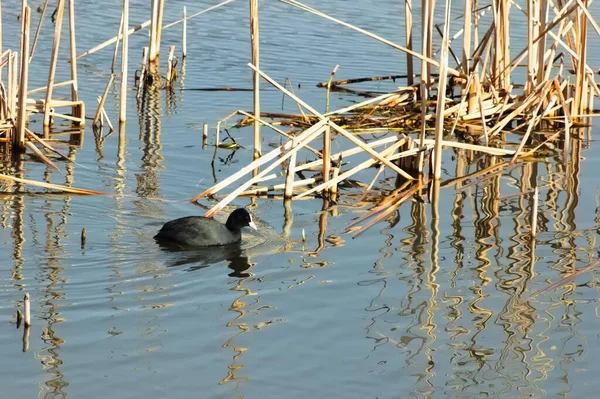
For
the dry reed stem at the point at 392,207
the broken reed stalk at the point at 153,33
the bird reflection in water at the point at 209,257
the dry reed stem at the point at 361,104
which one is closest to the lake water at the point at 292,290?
the bird reflection in water at the point at 209,257

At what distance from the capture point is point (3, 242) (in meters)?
7.40

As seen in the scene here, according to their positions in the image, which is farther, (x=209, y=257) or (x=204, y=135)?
(x=204, y=135)

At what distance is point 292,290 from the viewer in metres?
6.75

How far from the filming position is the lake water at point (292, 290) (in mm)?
5363

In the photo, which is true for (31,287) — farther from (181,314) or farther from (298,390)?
(298,390)

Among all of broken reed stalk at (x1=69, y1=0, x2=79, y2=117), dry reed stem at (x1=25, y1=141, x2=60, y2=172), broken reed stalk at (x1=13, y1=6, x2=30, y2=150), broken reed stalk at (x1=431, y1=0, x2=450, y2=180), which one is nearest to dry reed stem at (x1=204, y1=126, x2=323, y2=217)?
broken reed stalk at (x1=431, y1=0, x2=450, y2=180)

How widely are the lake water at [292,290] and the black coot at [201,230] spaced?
0.12 metres

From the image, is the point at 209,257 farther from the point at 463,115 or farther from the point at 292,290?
the point at 463,115

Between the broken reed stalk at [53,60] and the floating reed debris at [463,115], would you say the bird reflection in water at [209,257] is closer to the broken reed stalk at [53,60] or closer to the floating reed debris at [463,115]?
the floating reed debris at [463,115]

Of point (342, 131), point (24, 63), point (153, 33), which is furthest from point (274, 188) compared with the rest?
point (153, 33)

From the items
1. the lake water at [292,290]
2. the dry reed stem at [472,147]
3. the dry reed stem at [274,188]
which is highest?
the dry reed stem at [472,147]

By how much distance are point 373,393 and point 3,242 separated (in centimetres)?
341

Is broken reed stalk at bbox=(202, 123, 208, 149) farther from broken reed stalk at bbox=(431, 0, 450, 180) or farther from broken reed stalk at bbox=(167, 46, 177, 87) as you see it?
broken reed stalk at bbox=(167, 46, 177, 87)

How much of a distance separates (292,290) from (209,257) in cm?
116
